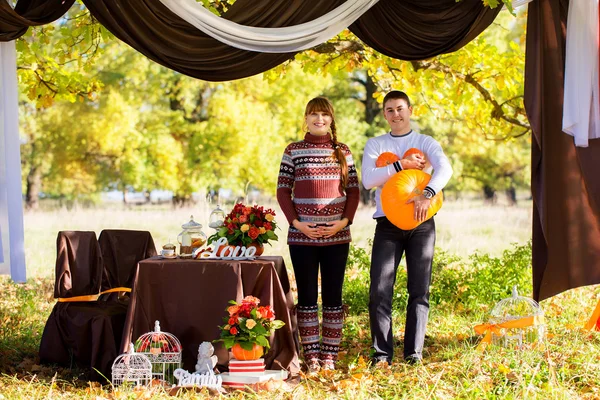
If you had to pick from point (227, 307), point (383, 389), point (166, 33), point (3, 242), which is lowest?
point (383, 389)

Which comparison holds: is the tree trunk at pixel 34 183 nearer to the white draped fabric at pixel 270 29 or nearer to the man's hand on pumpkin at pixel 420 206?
the white draped fabric at pixel 270 29

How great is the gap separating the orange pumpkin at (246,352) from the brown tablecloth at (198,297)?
28 centimetres

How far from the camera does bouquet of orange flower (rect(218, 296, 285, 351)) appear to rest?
445 centimetres

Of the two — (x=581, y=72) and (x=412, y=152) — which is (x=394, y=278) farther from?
(x=581, y=72)

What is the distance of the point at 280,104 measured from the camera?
21.0 m

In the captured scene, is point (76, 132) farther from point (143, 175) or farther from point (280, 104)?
point (280, 104)

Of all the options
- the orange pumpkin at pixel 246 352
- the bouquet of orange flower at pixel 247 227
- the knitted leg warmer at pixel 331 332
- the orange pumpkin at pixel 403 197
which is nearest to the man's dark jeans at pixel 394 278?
the orange pumpkin at pixel 403 197

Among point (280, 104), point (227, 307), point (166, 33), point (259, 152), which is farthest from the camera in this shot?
point (280, 104)

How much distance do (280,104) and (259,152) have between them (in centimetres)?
227

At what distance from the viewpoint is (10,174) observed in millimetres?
5035

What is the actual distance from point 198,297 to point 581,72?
114 inches

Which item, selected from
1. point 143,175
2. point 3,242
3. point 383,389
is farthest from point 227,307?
point 143,175

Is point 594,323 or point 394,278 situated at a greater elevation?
point 394,278

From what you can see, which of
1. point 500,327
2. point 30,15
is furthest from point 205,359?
point 30,15
